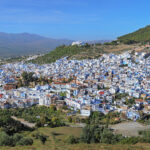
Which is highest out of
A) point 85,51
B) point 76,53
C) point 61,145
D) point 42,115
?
point 85,51

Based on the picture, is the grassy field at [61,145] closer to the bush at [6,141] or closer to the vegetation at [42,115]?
the vegetation at [42,115]

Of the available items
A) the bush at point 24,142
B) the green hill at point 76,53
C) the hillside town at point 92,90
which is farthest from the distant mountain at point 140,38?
the bush at point 24,142

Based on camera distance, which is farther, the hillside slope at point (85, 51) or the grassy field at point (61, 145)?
the hillside slope at point (85, 51)

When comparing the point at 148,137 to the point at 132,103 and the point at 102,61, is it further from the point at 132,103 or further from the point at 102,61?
the point at 102,61

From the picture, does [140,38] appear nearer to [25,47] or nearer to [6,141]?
[6,141]

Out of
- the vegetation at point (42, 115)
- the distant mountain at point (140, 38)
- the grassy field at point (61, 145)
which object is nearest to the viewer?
the grassy field at point (61, 145)

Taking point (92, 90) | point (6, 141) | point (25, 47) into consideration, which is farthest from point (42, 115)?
point (25, 47)

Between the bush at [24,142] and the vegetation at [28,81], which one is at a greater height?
the vegetation at [28,81]

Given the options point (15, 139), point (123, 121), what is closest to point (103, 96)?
point (123, 121)

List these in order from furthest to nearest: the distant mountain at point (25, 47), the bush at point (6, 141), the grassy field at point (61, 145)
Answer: the distant mountain at point (25, 47), the bush at point (6, 141), the grassy field at point (61, 145)

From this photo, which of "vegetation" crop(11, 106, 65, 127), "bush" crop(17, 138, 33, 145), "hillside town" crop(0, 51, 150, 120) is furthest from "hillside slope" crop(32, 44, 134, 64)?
"bush" crop(17, 138, 33, 145)
